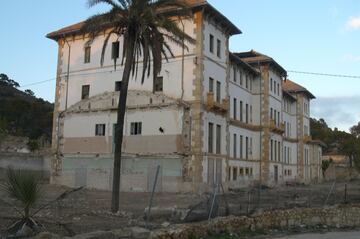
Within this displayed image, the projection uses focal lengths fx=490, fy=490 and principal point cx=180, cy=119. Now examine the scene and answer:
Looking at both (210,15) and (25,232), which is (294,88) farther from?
(25,232)

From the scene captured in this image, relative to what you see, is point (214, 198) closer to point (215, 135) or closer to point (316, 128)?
point (215, 135)

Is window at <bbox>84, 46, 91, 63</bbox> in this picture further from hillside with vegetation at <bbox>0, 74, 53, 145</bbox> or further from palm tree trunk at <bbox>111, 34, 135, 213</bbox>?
hillside with vegetation at <bbox>0, 74, 53, 145</bbox>

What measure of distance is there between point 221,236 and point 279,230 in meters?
4.11

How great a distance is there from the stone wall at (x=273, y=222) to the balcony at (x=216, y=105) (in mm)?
17030

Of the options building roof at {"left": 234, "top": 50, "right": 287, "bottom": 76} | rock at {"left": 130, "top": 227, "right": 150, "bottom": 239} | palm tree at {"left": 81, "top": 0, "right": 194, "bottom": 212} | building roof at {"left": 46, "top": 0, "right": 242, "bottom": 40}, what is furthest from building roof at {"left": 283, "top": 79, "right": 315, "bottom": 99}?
rock at {"left": 130, "top": 227, "right": 150, "bottom": 239}

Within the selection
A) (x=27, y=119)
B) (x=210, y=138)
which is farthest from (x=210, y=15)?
(x=27, y=119)

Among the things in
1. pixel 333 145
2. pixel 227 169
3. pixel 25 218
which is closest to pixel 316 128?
pixel 333 145

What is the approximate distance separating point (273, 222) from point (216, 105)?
20.2 meters

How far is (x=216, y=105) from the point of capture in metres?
39.1

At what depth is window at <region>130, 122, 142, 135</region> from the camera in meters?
39.5

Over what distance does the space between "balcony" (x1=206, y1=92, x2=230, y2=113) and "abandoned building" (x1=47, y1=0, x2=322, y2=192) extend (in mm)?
83

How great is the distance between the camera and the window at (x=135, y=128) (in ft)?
130

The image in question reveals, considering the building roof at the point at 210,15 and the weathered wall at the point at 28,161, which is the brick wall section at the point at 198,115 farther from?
the weathered wall at the point at 28,161

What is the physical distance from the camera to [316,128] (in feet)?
397
